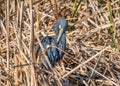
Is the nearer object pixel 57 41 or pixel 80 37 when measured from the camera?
pixel 57 41

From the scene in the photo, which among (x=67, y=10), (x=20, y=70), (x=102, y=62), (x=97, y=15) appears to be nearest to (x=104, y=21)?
(x=97, y=15)

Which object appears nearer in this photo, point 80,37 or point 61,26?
point 61,26

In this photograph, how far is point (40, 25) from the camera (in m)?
2.88

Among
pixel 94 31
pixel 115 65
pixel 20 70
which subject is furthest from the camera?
pixel 94 31

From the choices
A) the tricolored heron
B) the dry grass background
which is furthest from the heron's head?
the dry grass background

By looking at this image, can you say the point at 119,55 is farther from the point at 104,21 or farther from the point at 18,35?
the point at 18,35

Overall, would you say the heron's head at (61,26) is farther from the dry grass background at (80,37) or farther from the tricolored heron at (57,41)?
the dry grass background at (80,37)

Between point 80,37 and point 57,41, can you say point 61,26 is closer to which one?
point 57,41

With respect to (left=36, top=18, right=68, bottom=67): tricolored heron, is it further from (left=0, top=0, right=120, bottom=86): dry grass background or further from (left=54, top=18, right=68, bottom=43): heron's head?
(left=0, top=0, right=120, bottom=86): dry grass background

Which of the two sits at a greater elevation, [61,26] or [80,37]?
[61,26]

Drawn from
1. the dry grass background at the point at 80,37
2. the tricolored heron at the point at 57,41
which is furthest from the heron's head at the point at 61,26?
the dry grass background at the point at 80,37

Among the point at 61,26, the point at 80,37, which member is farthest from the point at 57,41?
the point at 80,37

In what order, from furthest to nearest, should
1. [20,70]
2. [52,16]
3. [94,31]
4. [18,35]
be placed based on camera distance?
[52,16], [94,31], [20,70], [18,35]

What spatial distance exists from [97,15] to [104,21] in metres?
0.07
